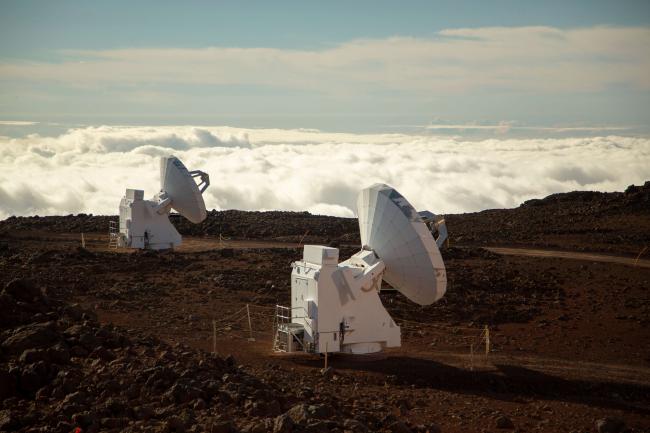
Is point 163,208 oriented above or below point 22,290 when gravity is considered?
above

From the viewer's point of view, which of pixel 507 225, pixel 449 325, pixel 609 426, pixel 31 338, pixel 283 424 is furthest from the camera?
pixel 507 225

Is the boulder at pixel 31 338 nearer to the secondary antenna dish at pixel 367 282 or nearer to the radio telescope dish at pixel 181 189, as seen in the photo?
the secondary antenna dish at pixel 367 282

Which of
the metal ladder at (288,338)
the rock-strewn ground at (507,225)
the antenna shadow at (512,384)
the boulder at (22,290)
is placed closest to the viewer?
the boulder at (22,290)

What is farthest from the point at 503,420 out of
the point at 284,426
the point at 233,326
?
the point at 233,326

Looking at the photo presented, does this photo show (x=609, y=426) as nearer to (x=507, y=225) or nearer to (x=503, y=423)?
(x=503, y=423)

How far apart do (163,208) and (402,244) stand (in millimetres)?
26374

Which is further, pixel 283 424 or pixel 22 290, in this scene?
pixel 22 290

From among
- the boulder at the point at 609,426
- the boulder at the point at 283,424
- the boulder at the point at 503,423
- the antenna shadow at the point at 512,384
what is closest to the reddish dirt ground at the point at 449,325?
the antenna shadow at the point at 512,384

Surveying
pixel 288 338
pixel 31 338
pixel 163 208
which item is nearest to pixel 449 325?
pixel 288 338

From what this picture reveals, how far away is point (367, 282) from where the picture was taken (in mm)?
29828

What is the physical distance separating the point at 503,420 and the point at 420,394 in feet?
10.3

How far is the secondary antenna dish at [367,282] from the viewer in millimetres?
29250

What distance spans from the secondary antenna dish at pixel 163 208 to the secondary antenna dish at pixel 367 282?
881 inches

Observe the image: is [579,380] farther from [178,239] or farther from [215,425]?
[178,239]
